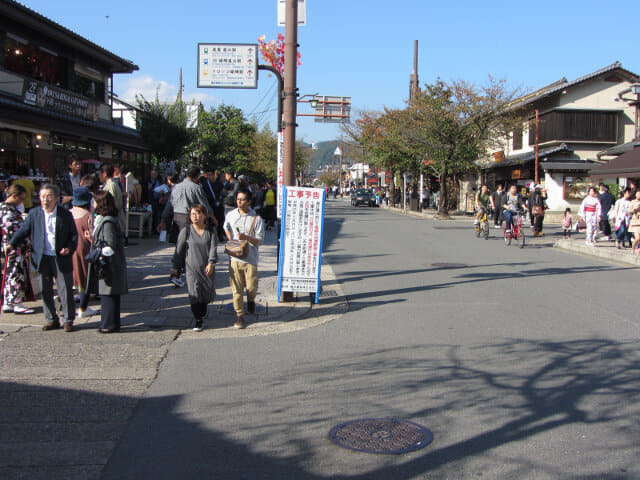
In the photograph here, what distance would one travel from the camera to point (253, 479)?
355 centimetres

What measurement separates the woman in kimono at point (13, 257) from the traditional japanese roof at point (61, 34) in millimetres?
12215

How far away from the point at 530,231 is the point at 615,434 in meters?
22.5

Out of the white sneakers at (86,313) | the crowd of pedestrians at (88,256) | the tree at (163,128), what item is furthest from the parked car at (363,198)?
the white sneakers at (86,313)

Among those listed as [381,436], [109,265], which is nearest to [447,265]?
[109,265]

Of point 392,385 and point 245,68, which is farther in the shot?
point 245,68

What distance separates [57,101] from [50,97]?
0.42 metres

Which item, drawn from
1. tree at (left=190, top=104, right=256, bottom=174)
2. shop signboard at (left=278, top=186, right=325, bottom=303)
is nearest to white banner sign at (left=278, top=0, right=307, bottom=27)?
shop signboard at (left=278, top=186, right=325, bottom=303)

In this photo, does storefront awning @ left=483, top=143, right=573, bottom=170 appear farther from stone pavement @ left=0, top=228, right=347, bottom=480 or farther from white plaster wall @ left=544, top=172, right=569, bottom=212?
stone pavement @ left=0, top=228, right=347, bottom=480

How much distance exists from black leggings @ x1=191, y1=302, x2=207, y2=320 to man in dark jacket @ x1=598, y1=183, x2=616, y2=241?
1624 centimetres

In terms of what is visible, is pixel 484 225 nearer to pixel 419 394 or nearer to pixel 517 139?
pixel 419 394

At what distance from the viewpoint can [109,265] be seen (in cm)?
701

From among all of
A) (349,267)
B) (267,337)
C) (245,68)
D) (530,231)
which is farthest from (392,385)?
(530,231)

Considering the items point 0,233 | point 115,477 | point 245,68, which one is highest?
point 245,68

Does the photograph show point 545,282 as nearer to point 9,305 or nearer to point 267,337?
point 267,337
